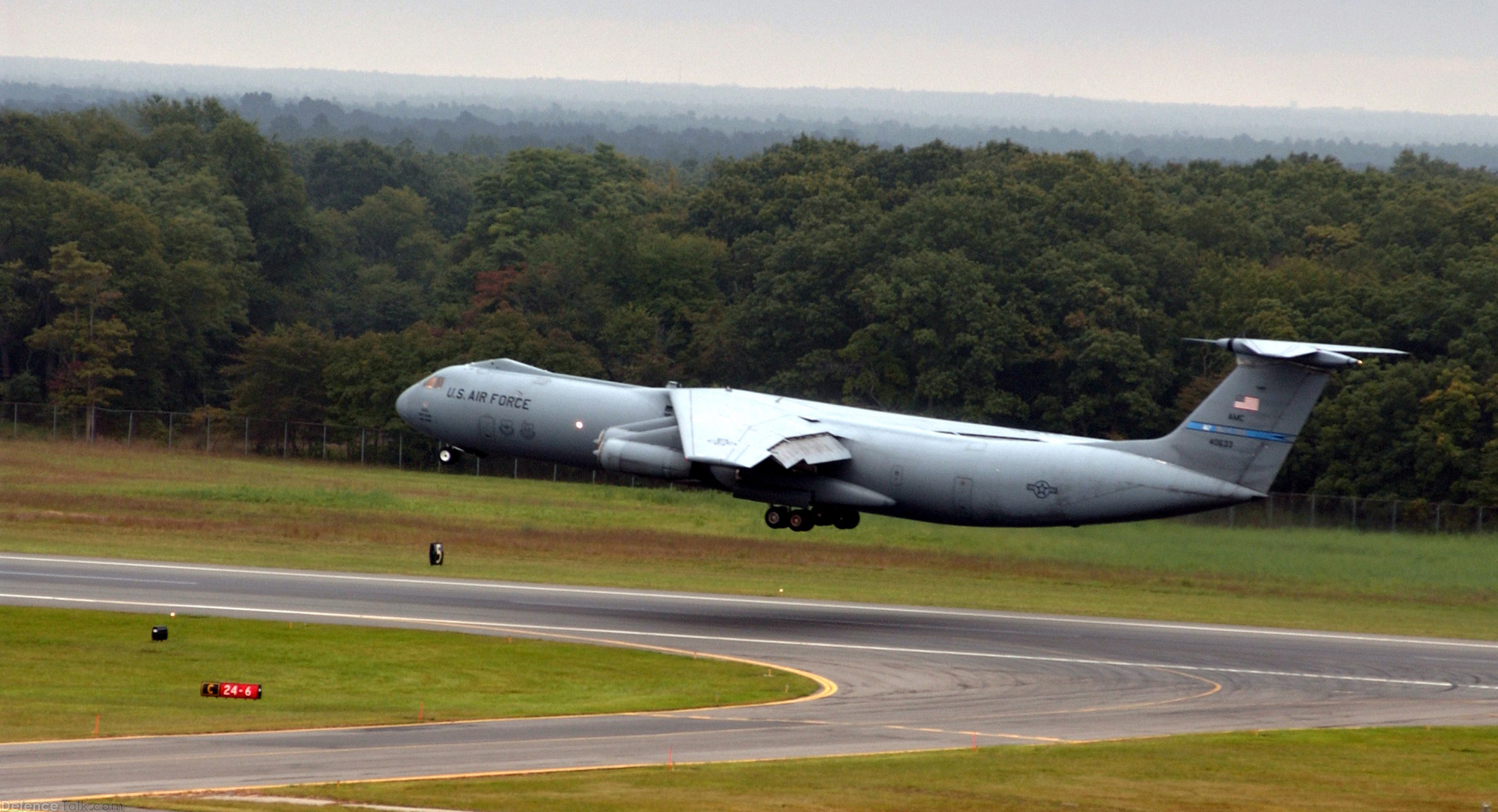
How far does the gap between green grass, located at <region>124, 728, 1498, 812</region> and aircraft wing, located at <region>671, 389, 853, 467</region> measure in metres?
15.2

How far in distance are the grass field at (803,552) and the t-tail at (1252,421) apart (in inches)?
194

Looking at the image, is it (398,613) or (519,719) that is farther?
(398,613)

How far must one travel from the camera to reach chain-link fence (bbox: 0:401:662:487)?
8000cm

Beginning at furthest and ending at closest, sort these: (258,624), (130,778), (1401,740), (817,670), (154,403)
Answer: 1. (154,403)
2. (258,624)
3. (817,670)
4. (1401,740)
5. (130,778)

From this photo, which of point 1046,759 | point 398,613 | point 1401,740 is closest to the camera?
point 1046,759

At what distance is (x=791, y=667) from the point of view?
35.6 m

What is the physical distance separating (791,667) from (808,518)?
10915 mm

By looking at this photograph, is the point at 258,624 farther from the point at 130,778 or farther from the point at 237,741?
the point at 130,778

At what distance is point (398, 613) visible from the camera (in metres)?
41.2

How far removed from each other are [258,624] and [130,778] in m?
15.8

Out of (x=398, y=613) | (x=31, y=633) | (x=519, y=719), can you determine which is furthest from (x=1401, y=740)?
(x=31, y=633)

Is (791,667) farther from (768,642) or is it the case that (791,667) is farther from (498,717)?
(498,717)

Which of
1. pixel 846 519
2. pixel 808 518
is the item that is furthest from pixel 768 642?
pixel 846 519

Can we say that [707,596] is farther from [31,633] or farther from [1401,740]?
[1401,740]
